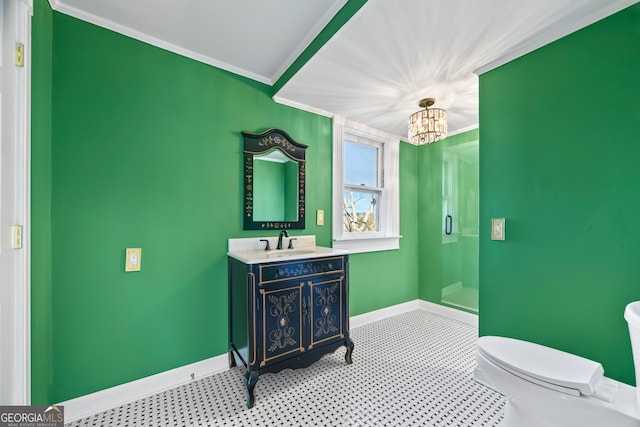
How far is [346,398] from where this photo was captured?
1.74 meters

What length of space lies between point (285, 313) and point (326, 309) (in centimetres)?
36

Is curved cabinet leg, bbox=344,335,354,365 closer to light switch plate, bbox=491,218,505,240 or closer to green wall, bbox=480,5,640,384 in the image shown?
green wall, bbox=480,5,640,384

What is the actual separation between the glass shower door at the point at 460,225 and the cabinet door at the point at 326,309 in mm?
1794

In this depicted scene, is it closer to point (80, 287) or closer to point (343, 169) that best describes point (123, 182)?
point (80, 287)

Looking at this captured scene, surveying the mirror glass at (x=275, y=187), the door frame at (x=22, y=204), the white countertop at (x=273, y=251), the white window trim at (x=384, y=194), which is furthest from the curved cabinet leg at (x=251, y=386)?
the white window trim at (x=384, y=194)

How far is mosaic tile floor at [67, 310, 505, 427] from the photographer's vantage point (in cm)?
155

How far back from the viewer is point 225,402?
171 cm

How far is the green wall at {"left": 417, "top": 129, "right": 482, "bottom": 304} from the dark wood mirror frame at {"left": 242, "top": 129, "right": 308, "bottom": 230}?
6.00 feet

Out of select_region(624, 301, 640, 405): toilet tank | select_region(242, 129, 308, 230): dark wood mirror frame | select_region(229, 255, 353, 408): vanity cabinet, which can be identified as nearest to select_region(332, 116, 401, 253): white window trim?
select_region(242, 129, 308, 230): dark wood mirror frame

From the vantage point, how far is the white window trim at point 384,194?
2.78 metres

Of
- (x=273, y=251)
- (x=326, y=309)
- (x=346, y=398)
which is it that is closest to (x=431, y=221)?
(x=326, y=309)

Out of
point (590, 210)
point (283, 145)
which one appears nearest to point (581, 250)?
Result: point (590, 210)

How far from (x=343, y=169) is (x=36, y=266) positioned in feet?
7.86

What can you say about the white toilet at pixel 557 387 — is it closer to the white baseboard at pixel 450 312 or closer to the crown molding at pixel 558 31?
the crown molding at pixel 558 31
